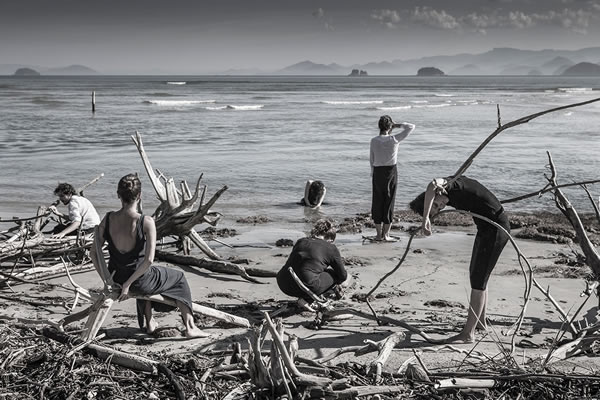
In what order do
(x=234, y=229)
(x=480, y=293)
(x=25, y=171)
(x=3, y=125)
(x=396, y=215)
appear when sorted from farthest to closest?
(x=3, y=125) → (x=25, y=171) → (x=396, y=215) → (x=234, y=229) → (x=480, y=293)

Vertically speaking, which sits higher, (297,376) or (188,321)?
(297,376)

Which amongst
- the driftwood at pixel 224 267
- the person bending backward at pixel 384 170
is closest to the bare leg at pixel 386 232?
the person bending backward at pixel 384 170

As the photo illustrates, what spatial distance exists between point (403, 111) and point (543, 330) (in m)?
36.6

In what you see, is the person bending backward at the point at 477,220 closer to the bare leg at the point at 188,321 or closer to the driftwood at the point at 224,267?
the bare leg at the point at 188,321

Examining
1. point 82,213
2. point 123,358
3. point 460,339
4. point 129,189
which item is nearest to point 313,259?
Result: point 460,339

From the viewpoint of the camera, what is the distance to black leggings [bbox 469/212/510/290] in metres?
5.09

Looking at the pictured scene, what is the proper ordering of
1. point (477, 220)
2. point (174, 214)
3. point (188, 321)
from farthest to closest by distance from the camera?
point (174, 214), point (477, 220), point (188, 321)

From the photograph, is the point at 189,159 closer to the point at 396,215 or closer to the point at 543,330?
the point at 396,215

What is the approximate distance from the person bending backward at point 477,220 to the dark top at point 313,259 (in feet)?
3.08

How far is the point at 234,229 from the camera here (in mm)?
9883

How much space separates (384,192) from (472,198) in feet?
13.1

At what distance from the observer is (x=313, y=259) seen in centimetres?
566

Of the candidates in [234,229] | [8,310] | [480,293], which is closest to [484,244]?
[480,293]

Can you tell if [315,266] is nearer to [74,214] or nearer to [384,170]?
[74,214]
